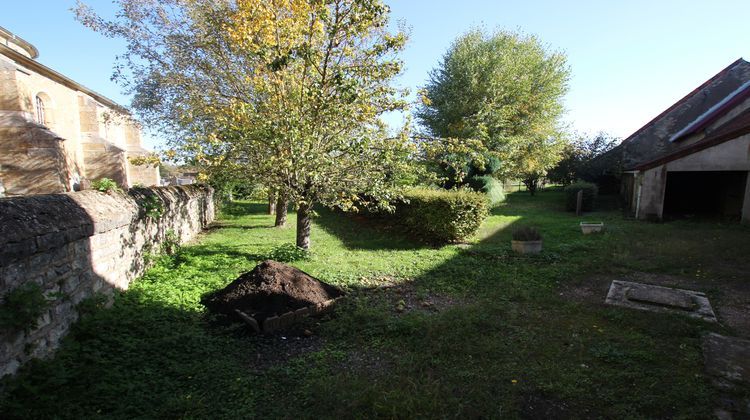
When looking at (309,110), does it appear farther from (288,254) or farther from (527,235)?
(527,235)

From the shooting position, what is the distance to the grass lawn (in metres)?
2.97

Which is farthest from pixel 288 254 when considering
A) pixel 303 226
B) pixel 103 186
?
pixel 103 186

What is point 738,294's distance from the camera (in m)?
5.82

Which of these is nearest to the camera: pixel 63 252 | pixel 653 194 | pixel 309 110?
pixel 63 252

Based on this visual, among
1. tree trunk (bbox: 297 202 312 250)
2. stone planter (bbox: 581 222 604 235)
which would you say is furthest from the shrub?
tree trunk (bbox: 297 202 312 250)

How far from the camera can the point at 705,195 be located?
1526cm

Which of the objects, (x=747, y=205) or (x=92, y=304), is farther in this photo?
(x=747, y=205)

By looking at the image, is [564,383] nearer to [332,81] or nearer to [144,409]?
[144,409]

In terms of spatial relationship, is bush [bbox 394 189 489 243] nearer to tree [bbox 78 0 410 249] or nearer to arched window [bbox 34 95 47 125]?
tree [bbox 78 0 410 249]

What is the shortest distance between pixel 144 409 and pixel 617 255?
367 inches

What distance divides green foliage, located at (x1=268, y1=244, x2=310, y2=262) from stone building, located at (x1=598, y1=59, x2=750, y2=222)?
41.8 feet

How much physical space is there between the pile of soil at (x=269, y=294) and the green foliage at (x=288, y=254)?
2.36 metres

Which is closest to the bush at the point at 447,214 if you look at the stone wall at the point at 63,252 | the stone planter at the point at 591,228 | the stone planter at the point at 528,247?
the stone planter at the point at 528,247

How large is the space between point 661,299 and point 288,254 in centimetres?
687
